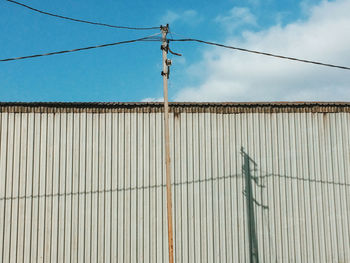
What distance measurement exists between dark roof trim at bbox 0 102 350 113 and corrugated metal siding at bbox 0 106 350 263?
0.62ft

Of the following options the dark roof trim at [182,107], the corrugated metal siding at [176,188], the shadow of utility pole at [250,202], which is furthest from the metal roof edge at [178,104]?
the shadow of utility pole at [250,202]

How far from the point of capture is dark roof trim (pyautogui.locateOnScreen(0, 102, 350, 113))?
10.9m

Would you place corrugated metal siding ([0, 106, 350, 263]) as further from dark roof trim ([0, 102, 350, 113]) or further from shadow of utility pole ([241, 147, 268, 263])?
dark roof trim ([0, 102, 350, 113])

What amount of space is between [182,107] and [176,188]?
291 cm

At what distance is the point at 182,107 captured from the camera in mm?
11414

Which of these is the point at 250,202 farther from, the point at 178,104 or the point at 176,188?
the point at 178,104

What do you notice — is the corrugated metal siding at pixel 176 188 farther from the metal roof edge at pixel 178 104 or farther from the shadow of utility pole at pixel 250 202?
the metal roof edge at pixel 178 104

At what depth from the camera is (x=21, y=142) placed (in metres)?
10.6

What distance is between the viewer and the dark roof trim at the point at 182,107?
Answer: 10891mm

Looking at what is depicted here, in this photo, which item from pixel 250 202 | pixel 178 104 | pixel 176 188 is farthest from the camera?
pixel 178 104

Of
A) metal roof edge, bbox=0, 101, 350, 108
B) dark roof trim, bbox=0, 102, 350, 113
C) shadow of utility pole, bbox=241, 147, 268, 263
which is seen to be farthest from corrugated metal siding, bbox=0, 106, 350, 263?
metal roof edge, bbox=0, 101, 350, 108

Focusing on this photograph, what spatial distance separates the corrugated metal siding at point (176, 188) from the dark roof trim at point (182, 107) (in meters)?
0.19

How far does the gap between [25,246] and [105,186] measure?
3.15m

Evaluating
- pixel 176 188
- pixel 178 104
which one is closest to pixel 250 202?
pixel 176 188
